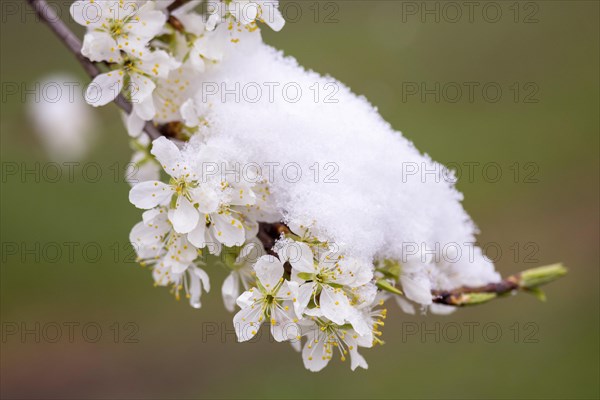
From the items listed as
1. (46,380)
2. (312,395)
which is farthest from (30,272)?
(312,395)

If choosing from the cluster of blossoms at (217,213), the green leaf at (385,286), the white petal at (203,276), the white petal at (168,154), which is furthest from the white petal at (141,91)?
the green leaf at (385,286)

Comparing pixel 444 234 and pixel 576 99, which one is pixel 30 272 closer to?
pixel 444 234

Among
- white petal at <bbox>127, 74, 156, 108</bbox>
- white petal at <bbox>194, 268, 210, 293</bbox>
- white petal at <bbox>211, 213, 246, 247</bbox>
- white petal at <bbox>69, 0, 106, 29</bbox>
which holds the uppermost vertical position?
white petal at <bbox>69, 0, 106, 29</bbox>

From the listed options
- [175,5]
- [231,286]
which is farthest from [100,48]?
[231,286]

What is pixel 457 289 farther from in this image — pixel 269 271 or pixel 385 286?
pixel 269 271

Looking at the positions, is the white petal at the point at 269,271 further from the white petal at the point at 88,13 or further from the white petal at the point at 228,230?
the white petal at the point at 88,13

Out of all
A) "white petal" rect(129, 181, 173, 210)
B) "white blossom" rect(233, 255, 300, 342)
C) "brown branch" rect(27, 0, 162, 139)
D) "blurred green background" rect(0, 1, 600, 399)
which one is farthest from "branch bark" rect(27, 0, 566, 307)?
"blurred green background" rect(0, 1, 600, 399)

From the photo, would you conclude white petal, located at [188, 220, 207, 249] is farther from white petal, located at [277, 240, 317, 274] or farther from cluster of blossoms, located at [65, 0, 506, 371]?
white petal, located at [277, 240, 317, 274]
